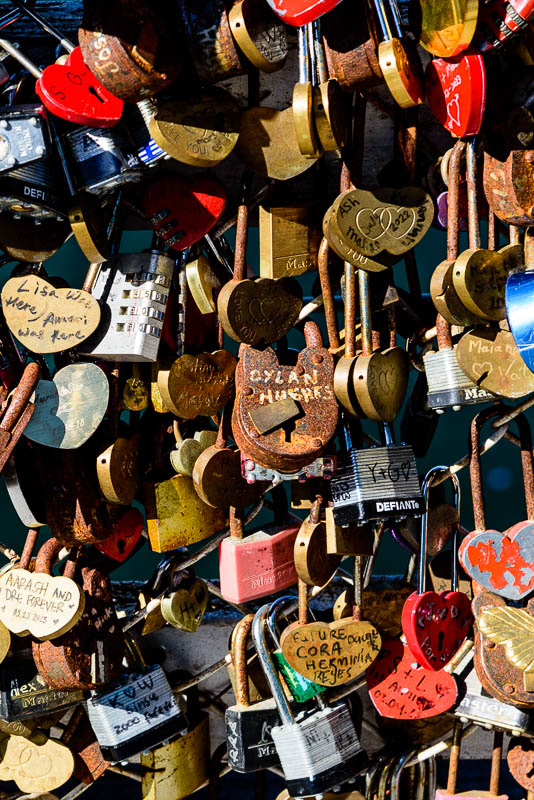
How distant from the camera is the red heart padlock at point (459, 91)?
994 millimetres

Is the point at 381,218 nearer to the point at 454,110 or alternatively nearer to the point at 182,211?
the point at 454,110

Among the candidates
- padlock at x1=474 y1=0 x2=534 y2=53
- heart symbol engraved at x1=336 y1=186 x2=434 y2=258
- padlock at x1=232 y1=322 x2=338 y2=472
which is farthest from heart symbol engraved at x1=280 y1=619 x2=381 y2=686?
padlock at x1=474 y1=0 x2=534 y2=53

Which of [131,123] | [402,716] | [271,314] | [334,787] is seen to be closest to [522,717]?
A: [402,716]

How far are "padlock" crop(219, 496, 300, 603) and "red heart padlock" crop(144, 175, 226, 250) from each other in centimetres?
34

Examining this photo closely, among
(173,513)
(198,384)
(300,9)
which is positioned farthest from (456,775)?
Answer: (300,9)

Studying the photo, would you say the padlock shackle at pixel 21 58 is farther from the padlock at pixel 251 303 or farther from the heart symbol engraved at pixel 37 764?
the heart symbol engraved at pixel 37 764

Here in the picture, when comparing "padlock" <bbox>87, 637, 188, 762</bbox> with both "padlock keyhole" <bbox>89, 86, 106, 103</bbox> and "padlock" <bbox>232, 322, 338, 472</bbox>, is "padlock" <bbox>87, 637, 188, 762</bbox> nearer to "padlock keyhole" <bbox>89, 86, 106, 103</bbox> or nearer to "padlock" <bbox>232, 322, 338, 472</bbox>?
"padlock" <bbox>232, 322, 338, 472</bbox>

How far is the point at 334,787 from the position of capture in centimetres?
123

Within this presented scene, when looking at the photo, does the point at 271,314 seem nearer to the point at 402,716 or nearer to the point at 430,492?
the point at 430,492

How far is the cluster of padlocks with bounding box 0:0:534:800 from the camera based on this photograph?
40.1 inches

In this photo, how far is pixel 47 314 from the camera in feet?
3.70

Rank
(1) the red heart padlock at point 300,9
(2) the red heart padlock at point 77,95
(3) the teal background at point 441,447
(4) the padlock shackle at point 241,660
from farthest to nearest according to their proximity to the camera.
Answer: (3) the teal background at point 441,447 < (4) the padlock shackle at point 241,660 < (2) the red heart padlock at point 77,95 < (1) the red heart padlock at point 300,9

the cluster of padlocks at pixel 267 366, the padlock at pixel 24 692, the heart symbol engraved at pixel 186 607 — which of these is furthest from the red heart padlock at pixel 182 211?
the padlock at pixel 24 692

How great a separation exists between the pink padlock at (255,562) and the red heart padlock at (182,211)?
13.5 inches
